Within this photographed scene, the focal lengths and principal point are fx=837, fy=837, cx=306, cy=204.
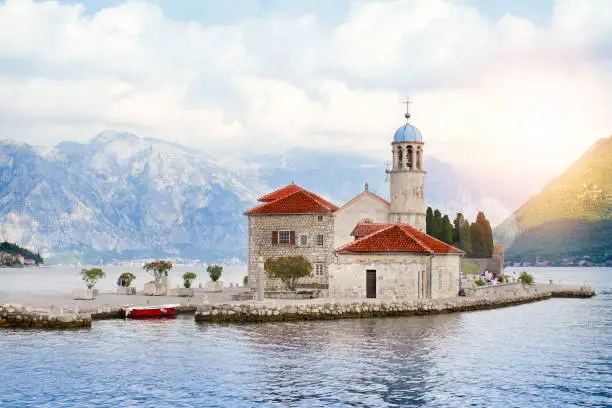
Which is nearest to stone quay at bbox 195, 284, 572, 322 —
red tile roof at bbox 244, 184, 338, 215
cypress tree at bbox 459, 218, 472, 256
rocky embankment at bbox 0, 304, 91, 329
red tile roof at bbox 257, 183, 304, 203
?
rocky embankment at bbox 0, 304, 91, 329

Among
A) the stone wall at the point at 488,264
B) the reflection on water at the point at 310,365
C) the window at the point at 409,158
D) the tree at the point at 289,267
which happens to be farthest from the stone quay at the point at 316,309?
the stone wall at the point at 488,264

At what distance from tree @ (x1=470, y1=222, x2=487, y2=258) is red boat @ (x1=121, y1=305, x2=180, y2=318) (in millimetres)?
68896

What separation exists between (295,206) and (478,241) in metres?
53.4

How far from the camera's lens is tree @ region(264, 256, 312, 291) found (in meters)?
63.4

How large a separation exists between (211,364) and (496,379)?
39.6ft

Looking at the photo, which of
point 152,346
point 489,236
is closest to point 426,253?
point 152,346

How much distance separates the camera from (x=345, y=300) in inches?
2212

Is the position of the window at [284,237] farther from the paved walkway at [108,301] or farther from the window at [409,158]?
the window at [409,158]

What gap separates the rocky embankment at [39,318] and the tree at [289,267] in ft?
59.2

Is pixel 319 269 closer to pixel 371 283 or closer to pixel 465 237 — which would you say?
pixel 371 283

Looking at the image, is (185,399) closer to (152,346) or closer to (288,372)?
(288,372)

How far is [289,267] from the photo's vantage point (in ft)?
208

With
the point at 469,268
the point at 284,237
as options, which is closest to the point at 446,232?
the point at 469,268

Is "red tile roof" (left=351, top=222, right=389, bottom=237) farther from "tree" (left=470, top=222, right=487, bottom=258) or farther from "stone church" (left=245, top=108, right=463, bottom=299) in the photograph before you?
"tree" (left=470, top=222, right=487, bottom=258)
